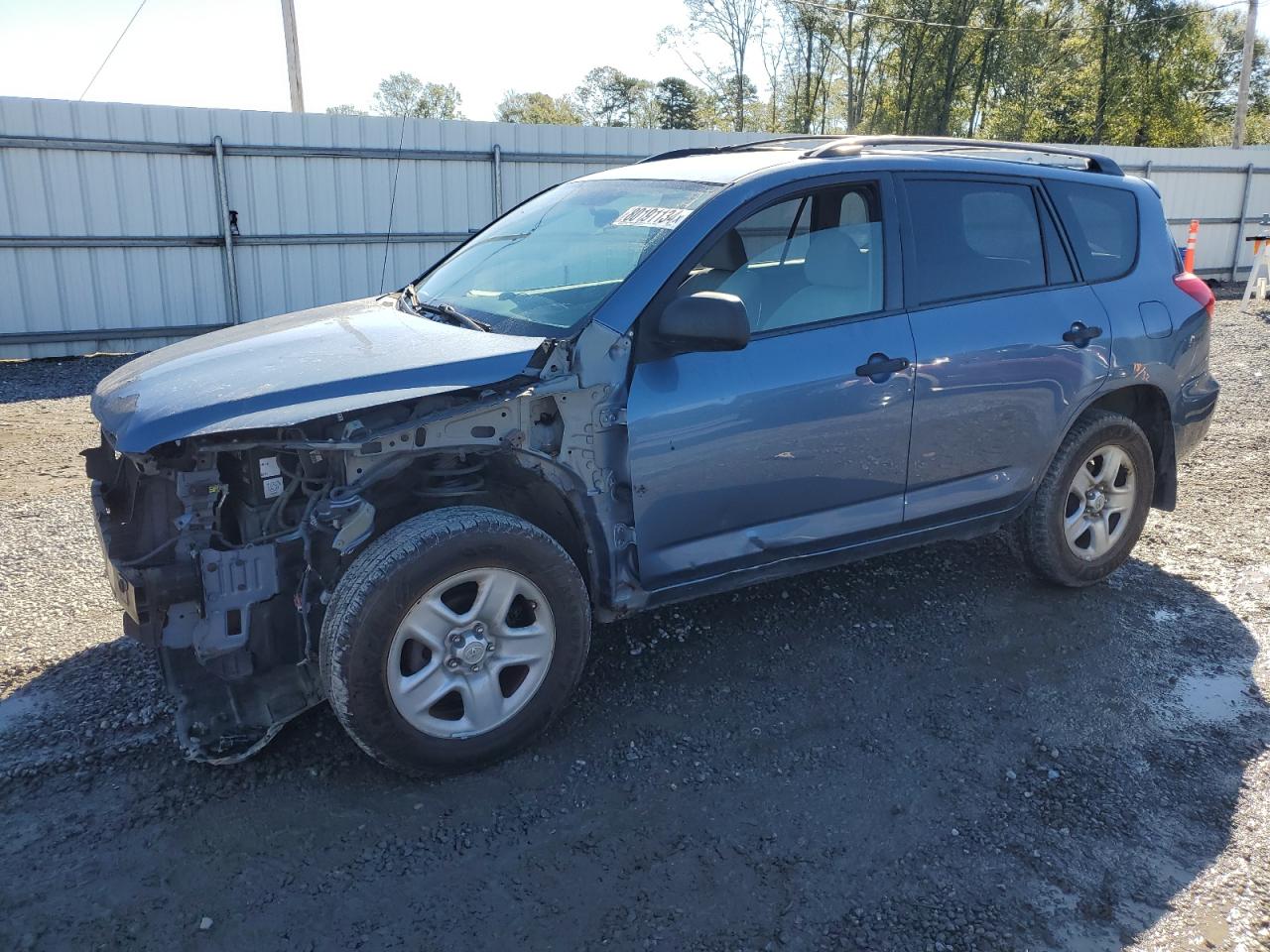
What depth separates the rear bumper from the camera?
15.3 ft

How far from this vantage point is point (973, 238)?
414 cm

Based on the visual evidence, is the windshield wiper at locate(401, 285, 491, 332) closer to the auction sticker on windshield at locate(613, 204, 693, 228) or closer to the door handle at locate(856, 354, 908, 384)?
the auction sticker on windshield at locate(613, 204, 693, 228)

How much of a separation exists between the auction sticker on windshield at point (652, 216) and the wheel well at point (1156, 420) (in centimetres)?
222

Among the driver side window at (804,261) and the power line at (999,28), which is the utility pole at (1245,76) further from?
the driver side window at (804,261)

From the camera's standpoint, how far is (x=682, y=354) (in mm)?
3395

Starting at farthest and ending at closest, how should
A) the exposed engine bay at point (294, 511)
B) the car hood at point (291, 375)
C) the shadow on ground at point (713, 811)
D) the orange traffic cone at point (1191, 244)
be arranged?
the orange traffic cone at point (1191, 244) < the exposed engine bay at point (294, 511) < the car hood at point (291, 375) < the shadow on ground at point (713, 811)

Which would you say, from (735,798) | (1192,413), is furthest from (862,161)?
(735,798)

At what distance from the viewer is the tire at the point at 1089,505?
4.42 metres

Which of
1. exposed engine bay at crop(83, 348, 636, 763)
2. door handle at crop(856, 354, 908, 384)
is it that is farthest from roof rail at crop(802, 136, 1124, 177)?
exposed engine bay at crop(83, 348, 636, 763)

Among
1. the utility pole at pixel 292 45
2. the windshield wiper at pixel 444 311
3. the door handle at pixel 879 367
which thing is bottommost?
the door handle at pixel 879 367

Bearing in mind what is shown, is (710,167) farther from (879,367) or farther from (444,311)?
(444,311)

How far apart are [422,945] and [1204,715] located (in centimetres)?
289

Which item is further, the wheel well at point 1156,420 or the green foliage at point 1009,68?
the green foliage at point 1009,68

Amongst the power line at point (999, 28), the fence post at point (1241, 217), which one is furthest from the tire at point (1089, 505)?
the power line at point (999, 28)
